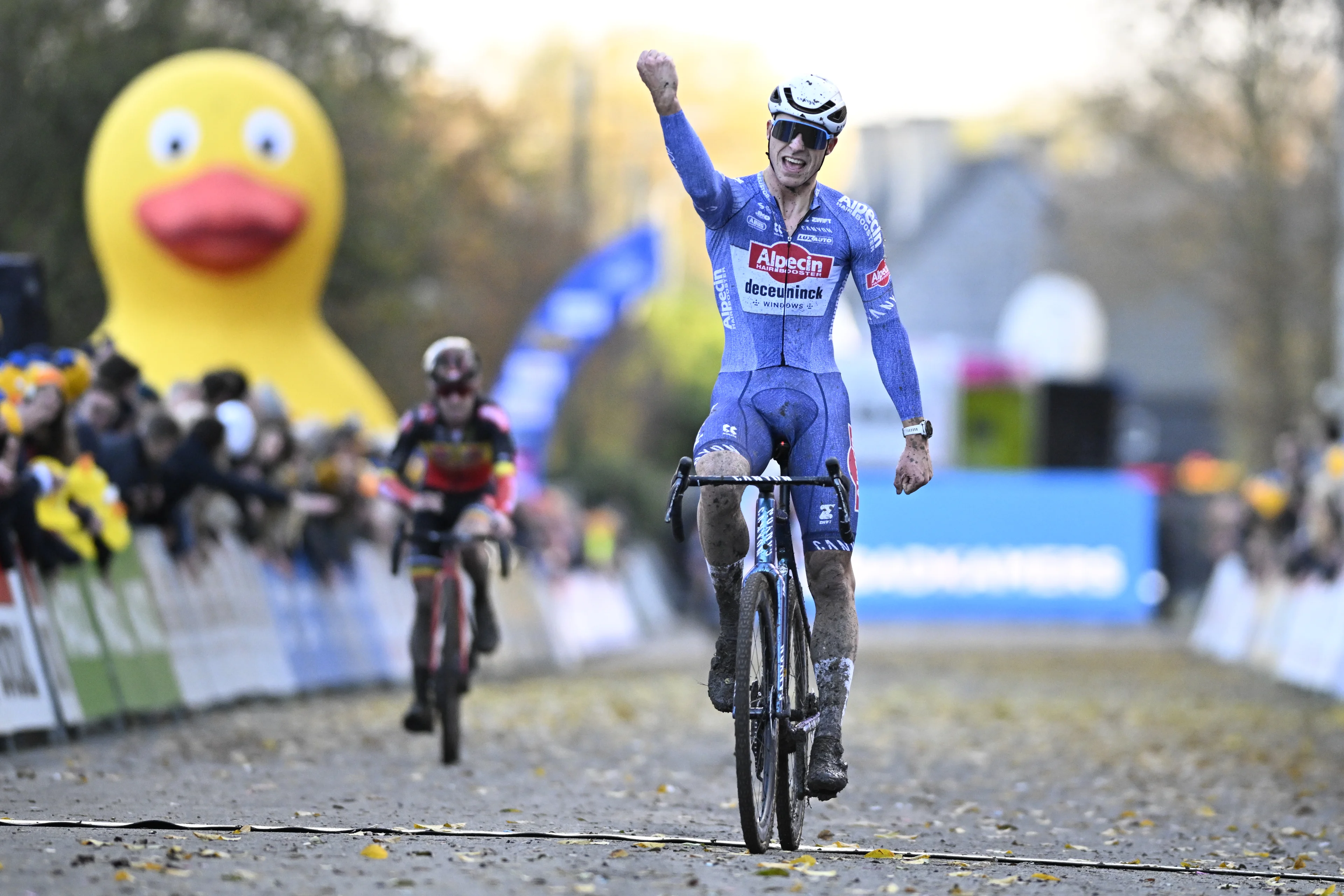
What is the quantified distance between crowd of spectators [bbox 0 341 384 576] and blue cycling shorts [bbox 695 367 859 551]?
543 cm

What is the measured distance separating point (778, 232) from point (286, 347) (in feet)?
57.9

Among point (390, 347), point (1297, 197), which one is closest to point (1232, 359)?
point (1297, 197)

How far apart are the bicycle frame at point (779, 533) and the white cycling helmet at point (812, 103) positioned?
A: 1.14m

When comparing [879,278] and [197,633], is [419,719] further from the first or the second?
[879,278]

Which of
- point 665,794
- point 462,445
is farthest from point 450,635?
point 665,794

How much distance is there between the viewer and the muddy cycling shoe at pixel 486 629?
1288cm

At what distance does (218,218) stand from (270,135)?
109 cm

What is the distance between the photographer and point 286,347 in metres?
25.5


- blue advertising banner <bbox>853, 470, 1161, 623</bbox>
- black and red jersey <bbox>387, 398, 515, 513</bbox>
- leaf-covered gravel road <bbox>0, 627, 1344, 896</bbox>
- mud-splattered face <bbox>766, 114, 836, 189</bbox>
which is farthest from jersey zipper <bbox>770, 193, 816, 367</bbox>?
blue advertising banner <bbox>853, 470, 1161, 623</bbox>

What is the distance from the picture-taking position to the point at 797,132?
8344 mm

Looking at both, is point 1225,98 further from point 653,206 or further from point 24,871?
point 24,871

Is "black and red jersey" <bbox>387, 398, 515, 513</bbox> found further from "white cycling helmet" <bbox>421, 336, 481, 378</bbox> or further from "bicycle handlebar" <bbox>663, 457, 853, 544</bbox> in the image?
"bicycle handlebar" <bbox>663, 457, 853, 544</bbox>

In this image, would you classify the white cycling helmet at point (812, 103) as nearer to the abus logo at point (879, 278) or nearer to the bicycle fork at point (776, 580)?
the abus logo at point (879, 278)

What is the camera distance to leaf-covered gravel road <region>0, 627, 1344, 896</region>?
7.45 m
